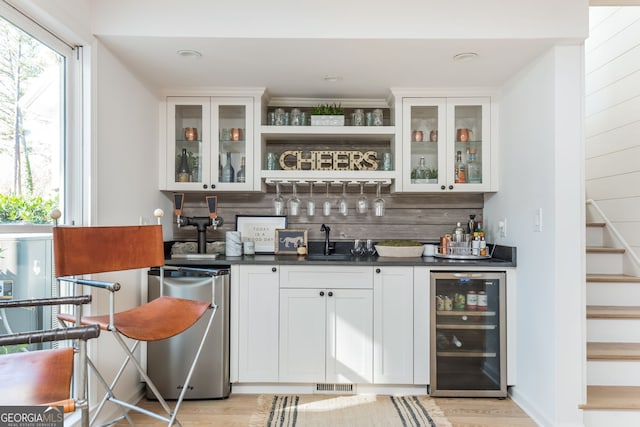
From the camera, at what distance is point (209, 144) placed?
10.3 ft

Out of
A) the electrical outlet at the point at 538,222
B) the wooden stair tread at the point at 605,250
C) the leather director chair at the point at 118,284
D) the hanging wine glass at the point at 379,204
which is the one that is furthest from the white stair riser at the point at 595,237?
the leather director chair at the point at 118,284

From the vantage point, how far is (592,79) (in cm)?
383

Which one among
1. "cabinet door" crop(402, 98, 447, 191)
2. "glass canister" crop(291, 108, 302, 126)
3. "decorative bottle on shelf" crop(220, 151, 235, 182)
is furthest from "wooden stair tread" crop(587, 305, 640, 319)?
"decorative bottle on shelf" crop(220, 151, 235, 182)

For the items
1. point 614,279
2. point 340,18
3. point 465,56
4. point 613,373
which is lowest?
point 613,373

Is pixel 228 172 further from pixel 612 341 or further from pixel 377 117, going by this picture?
pixel 612 341

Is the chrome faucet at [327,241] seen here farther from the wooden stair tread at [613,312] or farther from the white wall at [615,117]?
the white wall at [615,117]

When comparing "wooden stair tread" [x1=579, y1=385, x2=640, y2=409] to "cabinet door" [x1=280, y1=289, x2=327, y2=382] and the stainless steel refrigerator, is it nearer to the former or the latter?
"cabinet door" [x1=280, y1=289, x2=327, y2=382]

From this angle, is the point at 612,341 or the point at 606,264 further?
the point at 606,264

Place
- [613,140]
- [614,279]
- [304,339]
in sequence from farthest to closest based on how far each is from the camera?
[613,140]
[614,279]
[304,339]

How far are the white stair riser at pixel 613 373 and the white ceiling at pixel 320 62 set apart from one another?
1882 mm

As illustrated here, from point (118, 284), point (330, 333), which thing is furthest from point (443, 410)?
point (118, 284)

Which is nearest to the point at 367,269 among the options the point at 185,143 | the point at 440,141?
the point at 440,141

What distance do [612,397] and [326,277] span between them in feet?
5.82

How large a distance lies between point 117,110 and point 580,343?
297cm
